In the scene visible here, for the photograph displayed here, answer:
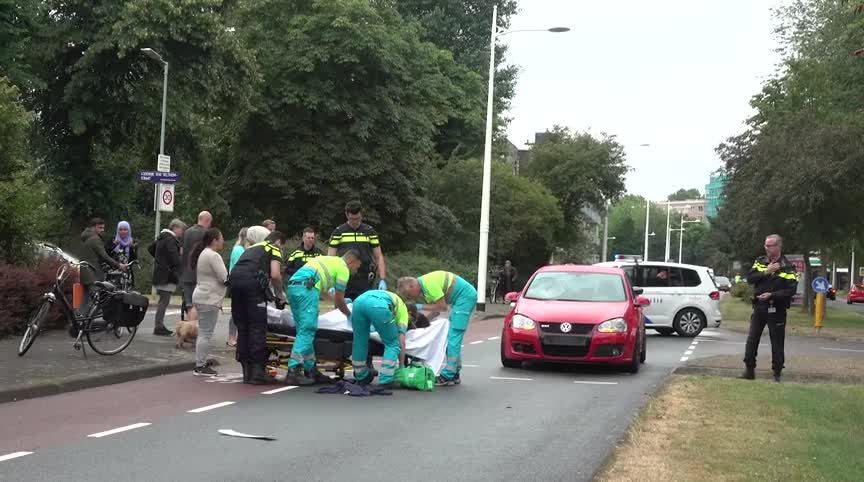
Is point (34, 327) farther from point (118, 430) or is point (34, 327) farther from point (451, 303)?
point (451, 303)

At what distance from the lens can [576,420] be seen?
1073 centimetres

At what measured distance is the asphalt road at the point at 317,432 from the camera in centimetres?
779

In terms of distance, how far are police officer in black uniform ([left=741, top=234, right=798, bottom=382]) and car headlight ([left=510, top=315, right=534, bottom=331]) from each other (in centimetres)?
295

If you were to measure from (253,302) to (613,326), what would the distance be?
5.28 metres

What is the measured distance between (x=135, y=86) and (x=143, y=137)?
3106 millimetres

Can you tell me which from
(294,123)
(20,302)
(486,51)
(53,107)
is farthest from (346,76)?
(20,302)

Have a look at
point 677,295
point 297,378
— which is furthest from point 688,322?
point 297,378

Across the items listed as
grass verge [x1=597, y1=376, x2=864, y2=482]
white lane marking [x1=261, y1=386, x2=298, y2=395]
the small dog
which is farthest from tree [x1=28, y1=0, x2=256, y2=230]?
grass verge [x1=597, y1=376, x2=864, y2=482]

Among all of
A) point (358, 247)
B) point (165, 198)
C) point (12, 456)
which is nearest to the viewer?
point (12, 456)

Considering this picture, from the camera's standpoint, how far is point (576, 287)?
659 inches

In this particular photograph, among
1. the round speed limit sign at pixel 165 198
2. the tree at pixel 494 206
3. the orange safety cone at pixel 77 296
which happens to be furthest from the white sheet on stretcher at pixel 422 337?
the tree at pixel 494 206

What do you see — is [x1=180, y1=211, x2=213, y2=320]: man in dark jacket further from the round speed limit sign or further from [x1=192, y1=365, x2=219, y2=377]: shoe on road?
the round speed limit sign

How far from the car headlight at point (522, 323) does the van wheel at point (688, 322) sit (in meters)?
11.6

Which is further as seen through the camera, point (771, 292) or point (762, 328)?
point (762, 328)
